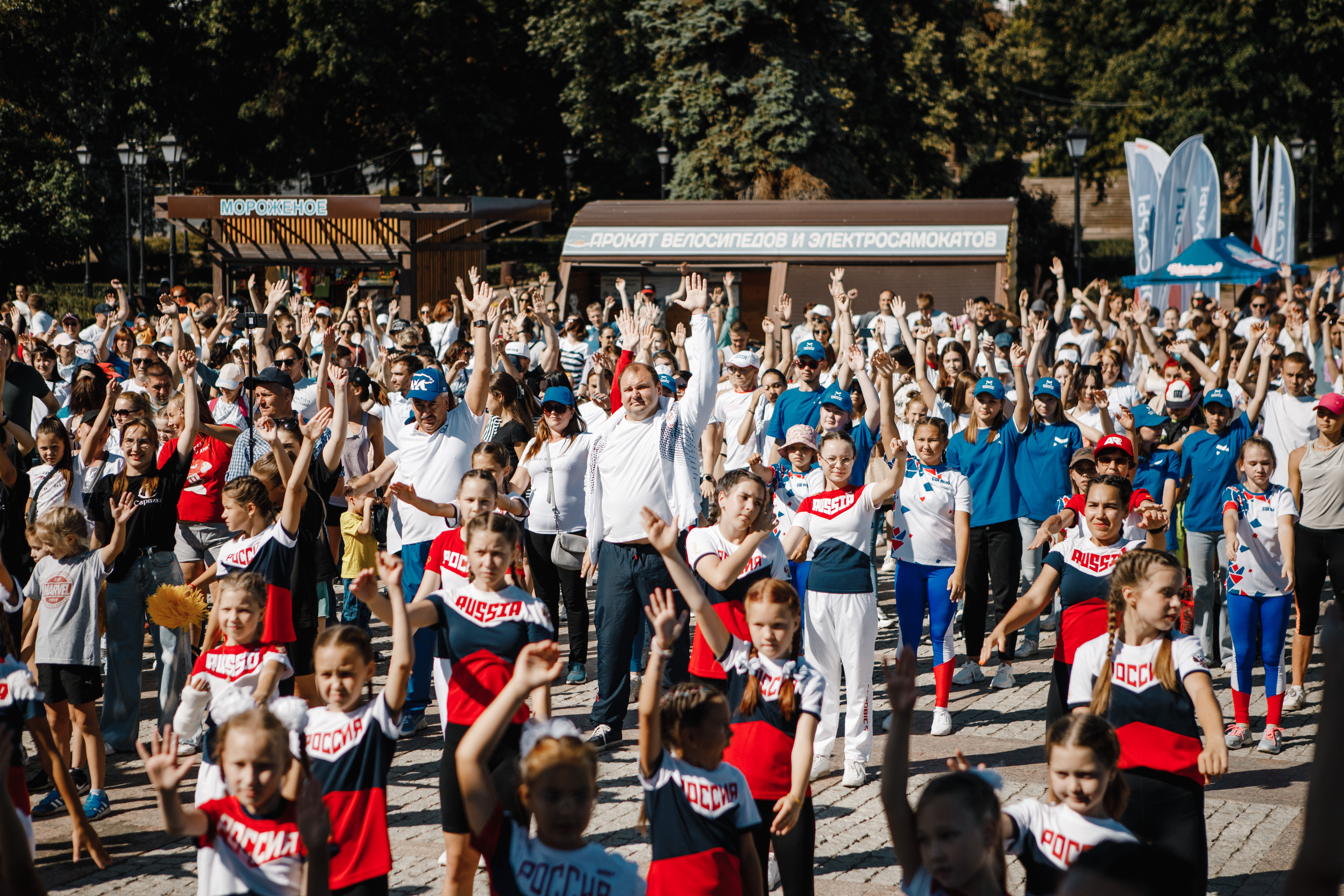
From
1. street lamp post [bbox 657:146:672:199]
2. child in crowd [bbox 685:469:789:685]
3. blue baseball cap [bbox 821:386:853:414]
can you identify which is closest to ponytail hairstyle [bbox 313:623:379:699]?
child in crowd [bbox 685:469:789:685]

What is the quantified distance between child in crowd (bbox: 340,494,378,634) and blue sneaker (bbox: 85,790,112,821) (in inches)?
105

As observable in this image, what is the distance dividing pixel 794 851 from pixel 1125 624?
147 cm

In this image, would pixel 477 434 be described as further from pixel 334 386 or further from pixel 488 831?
pixel 488 831

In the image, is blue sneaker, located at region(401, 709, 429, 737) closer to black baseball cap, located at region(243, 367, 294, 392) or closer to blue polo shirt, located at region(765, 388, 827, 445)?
black baseball cap, located at region(243, 367, 294, 392)

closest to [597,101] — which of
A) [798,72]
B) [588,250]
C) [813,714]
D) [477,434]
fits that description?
[798,72]

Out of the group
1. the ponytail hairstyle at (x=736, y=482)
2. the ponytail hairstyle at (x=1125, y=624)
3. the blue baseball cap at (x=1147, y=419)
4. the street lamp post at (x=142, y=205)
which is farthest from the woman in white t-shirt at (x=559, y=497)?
the street lamp post at (x=142, y=205)

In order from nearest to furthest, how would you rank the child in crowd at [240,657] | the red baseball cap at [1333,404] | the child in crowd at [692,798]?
1. the child in crowd at [692,798]
2. the child in crowd at [240,657]
3. the red baseball cap at [1333,404]

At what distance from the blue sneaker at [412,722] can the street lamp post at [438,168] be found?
2478cm

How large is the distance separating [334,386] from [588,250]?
Answer: 1713cm

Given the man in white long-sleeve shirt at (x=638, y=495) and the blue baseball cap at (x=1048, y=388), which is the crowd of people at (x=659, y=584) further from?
the blue baseball cap at (x=1048, y=388)

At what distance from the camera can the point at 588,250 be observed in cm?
2355

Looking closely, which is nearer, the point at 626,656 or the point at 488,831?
the point at 488,831

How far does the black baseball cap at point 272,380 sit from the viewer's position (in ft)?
26.3

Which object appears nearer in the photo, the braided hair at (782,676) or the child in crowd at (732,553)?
the braided hair at (782,676)
